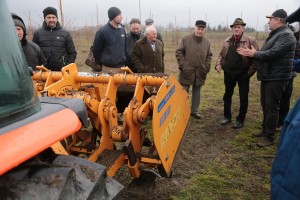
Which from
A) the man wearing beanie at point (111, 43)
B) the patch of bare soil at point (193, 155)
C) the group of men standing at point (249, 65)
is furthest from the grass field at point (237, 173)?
the man wearing beanie at point (111, 43)

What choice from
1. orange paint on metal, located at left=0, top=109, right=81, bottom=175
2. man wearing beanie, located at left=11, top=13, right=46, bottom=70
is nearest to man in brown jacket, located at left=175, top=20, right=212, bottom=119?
man wearing beanie, located at left=11, top=13, right=46, bottom=70

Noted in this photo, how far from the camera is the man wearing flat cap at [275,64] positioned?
15.0 ft

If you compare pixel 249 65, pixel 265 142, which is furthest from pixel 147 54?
pixel 265 142

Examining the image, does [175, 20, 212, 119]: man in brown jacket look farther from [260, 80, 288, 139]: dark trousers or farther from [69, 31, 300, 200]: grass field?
[260, 80, 288, 139]: dark trousers

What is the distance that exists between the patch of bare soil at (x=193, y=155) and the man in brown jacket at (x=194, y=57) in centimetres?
58

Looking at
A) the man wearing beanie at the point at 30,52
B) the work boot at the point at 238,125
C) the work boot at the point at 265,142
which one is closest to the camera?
the man wearing beanie at the point at 30,52

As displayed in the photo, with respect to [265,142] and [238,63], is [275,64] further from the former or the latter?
[265,142]

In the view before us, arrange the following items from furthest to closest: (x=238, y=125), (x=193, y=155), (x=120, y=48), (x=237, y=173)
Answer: (x=238, y=125)
(x=120, y=48)
(x=193, y=155)
(x=237, y=173)

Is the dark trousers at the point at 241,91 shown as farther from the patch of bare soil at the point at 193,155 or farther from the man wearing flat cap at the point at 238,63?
the patch of bare soil at the point at 193,155

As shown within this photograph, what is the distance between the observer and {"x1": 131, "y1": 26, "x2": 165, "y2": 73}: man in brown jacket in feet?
18.4

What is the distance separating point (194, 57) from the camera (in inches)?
238

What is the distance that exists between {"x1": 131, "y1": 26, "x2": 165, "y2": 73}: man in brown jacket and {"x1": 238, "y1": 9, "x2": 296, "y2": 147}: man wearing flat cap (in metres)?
1.65

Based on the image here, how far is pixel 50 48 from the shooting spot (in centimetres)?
530

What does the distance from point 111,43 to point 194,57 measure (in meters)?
1.58
